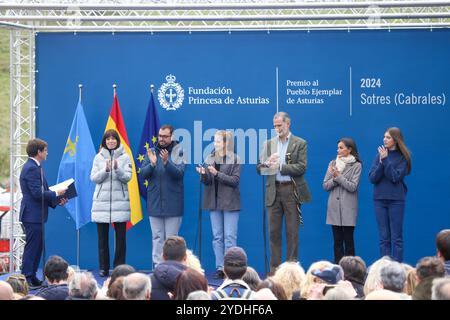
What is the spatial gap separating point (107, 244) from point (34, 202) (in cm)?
104

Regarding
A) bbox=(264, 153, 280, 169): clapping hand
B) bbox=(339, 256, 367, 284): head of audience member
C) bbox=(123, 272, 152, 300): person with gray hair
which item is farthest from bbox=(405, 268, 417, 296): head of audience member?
bbox=(264, 153, 280, 169): clapping hand

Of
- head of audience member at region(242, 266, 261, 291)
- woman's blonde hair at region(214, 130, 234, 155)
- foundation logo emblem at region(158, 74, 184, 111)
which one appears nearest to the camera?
head of audience member at region(242, 266, 261, 291)

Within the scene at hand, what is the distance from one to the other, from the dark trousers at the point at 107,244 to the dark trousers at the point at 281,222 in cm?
169

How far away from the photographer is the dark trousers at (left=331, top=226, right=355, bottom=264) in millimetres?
9594

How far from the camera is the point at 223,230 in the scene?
1007cm

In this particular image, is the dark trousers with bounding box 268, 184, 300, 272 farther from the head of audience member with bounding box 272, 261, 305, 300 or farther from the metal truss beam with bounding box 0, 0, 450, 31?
the head of audience member with bounding box 272, 261, 305, 300

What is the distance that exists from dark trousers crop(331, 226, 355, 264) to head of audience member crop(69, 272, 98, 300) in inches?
169

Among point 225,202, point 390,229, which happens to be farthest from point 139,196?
point 390,229

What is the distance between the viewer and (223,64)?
10672 millimetres

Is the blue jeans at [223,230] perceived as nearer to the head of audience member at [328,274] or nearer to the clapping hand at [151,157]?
the clapping hand at [151,157]

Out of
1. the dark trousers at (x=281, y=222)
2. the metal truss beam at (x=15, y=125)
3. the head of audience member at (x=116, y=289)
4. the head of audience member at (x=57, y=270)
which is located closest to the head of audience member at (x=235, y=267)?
the head of audience member at (x=116, y=289)

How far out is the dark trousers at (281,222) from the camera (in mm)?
9555

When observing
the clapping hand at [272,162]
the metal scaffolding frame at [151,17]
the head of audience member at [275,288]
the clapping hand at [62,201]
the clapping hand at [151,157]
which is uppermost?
the metal scaffolding frame at [151,17]
